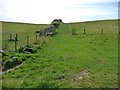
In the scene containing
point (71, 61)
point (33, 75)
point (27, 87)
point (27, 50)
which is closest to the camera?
point (27, 87)

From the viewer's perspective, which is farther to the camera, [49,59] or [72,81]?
[49,59]

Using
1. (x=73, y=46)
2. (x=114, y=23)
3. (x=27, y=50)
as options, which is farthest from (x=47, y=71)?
(x=114, y=23)

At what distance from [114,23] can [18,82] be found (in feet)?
150

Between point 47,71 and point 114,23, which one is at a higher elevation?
point 114,23

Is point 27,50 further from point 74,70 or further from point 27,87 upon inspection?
point 27,87

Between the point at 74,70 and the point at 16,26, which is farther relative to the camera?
the point at 16,26

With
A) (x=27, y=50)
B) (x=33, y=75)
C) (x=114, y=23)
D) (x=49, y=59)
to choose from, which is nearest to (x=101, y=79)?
(x=33, y=75)

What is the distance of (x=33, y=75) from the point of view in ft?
72.4

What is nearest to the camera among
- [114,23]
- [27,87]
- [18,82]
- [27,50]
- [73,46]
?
Result: [27,87]

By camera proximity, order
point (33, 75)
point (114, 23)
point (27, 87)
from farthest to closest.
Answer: point (114, 23) → point (33, 75) → point (27, 87)

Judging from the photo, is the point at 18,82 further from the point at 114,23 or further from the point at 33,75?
the point at 114,23

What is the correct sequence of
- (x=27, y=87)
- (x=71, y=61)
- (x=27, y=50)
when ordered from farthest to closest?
1. (x=27, y=50)
2. (x=71, y=61)
3. (x=27, y=87)

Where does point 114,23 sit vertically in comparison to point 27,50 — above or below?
above

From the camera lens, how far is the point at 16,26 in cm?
6450
